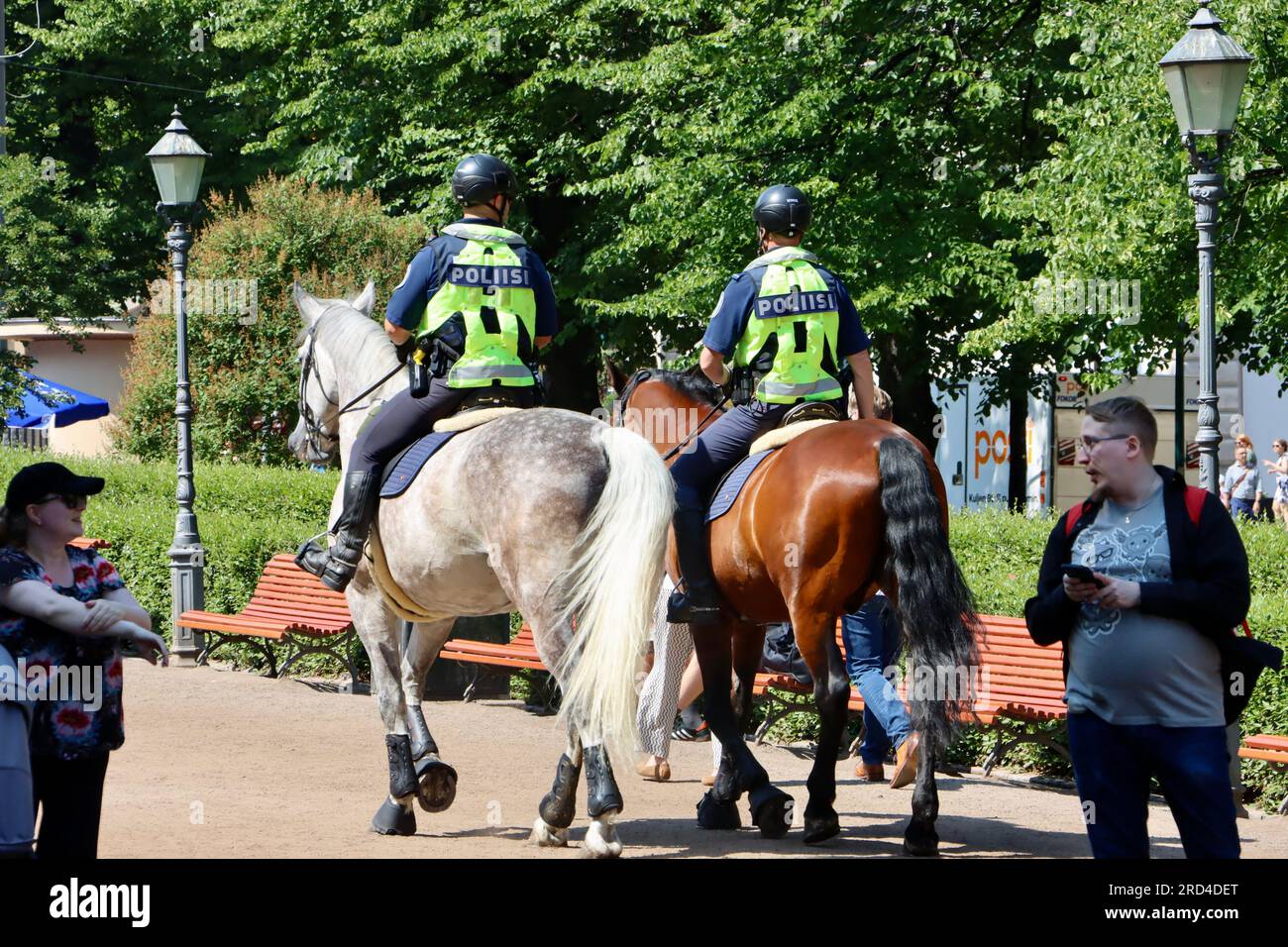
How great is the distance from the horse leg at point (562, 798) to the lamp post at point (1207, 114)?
407 centimetres

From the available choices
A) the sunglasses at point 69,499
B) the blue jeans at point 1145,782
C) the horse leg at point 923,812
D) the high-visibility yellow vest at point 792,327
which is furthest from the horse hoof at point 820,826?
the sunglasses at point 69,499

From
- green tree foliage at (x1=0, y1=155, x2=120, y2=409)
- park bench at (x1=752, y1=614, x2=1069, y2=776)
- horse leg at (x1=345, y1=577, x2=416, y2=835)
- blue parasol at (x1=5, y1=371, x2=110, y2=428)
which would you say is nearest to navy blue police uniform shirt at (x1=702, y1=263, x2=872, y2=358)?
park bench at (x1=752, y1=614, x2=1069, y2=776)

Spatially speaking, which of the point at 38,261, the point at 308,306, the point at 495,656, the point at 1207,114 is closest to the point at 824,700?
the point at 308,306

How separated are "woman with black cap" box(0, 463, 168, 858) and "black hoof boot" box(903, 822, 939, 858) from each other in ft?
11.4

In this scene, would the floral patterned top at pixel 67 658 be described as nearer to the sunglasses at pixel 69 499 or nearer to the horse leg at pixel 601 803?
the sunglasses at pixel 69 499

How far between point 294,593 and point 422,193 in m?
10.2

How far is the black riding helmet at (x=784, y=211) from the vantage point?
28.5ft

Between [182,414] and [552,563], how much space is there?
9.55 m

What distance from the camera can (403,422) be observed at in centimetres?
827

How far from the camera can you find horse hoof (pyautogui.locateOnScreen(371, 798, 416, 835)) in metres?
8.32

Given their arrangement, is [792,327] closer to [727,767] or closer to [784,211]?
[784,211]

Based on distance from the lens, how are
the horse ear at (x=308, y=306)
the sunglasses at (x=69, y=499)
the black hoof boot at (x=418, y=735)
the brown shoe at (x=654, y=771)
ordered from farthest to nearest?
the brown shoe at (x=654, y=771)
the horse ear at (x=308, y=306)
the black hoof boot at (x=418, y=735)
the sunglasses at (x=69, y=499)
